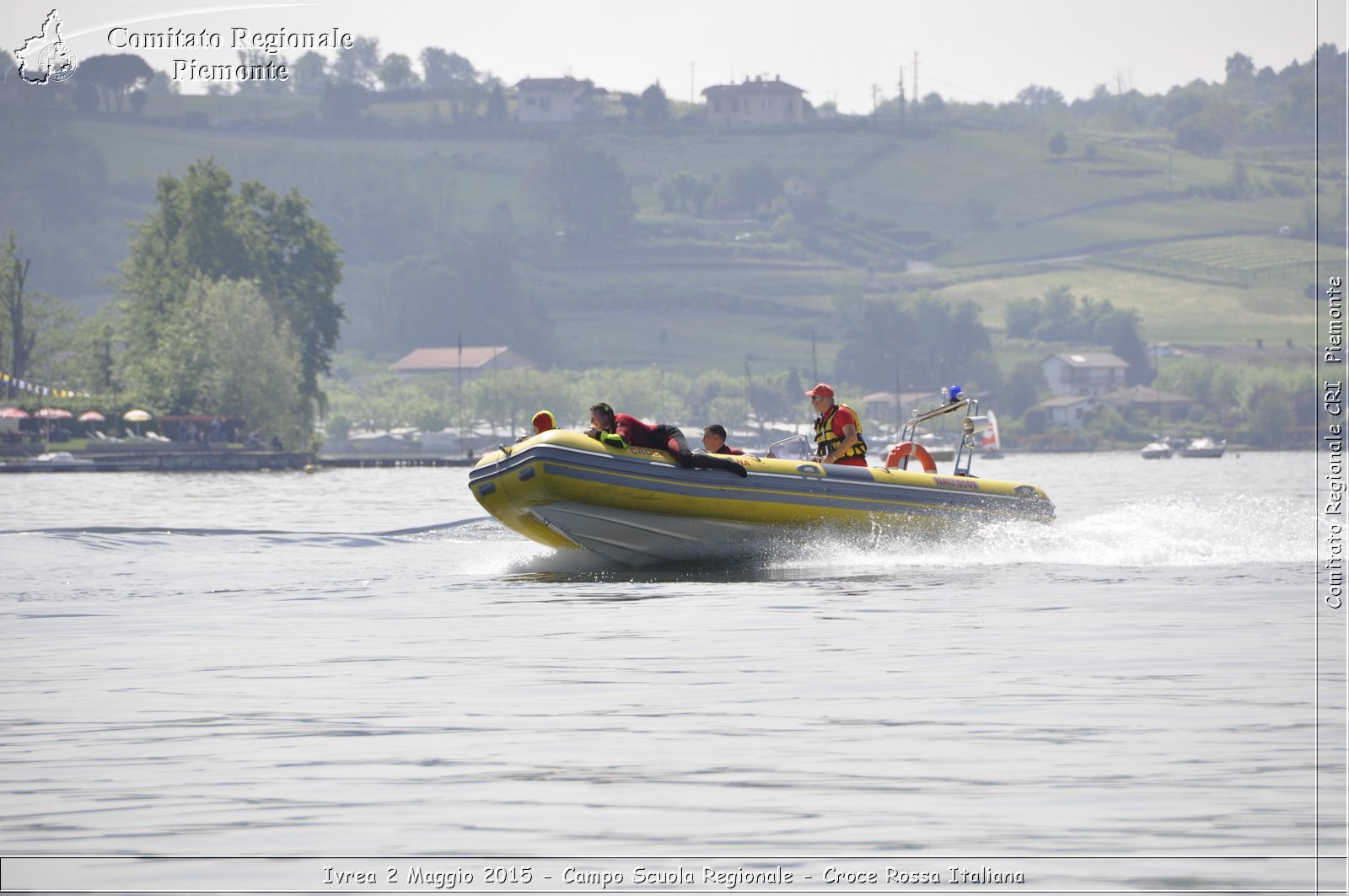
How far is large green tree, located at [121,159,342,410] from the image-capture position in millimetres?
89938

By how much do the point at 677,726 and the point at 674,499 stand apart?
9637 mm

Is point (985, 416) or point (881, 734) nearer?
point (881, 734)

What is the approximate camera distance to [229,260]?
9050 centimetres

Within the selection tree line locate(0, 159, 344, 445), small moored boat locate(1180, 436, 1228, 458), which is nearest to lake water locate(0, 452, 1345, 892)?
tree line locate(0, 159, 344, 445)

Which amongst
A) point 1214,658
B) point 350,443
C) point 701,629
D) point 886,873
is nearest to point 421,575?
point 701,629

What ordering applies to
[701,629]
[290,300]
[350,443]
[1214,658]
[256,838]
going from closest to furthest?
[256,838]
[1214,658]
[701,629]
[290,300]
[350,443]

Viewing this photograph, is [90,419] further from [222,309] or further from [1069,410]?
[1069,410]

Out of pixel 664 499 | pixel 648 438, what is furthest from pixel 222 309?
pixel 664 499

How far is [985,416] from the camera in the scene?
83.1ft

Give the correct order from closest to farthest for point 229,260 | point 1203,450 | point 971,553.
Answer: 1. point 971,553
2. point 229,260
3. point 1203,450

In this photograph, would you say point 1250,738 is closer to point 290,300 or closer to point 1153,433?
point 290,300

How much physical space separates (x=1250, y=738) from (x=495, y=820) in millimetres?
4373

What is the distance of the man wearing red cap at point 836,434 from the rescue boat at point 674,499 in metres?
0.31

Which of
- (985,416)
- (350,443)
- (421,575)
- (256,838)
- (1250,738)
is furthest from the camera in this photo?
(350,443)
